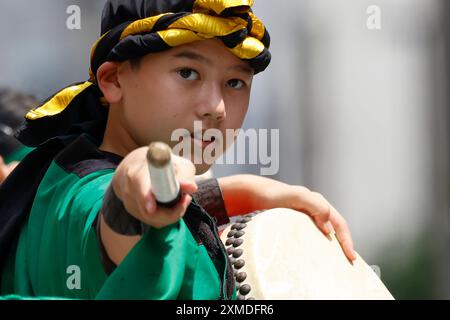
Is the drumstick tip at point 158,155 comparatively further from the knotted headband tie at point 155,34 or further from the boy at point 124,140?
the knotted headband tie at point 155,34

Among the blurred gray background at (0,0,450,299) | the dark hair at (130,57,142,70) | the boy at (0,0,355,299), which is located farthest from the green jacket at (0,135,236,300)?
the blurred gray background at (0,0,450,299)

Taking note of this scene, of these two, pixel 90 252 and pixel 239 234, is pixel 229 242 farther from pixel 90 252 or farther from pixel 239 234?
pixel 90 252

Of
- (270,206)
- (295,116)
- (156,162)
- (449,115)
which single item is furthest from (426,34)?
(156,162)

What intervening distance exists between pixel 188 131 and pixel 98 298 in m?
0.32

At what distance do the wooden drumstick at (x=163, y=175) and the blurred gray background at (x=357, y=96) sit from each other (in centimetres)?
128

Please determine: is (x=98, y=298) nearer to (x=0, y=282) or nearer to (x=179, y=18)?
(x=0, y=282)

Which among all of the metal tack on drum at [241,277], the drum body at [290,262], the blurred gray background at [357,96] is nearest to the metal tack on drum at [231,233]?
the drum body at [290,262]

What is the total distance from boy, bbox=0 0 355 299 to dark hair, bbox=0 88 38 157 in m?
0.90

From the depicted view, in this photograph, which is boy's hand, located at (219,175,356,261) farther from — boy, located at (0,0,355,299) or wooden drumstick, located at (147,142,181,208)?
wooden drumstick, located at (147,142,181,208)

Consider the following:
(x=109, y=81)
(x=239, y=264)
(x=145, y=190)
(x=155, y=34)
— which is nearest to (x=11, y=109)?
(x=109, y=81)

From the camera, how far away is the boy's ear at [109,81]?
1.14 metres

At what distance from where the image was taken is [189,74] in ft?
3.54

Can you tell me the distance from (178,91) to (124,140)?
124 mm
